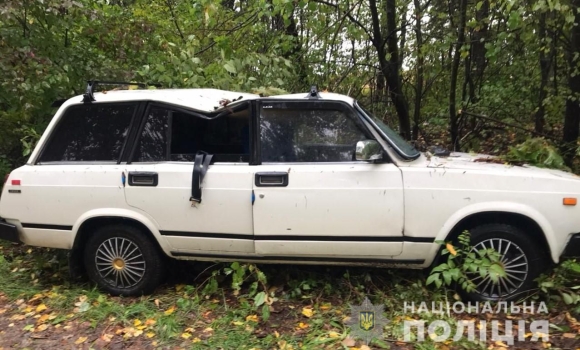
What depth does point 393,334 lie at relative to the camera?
11.0 feet

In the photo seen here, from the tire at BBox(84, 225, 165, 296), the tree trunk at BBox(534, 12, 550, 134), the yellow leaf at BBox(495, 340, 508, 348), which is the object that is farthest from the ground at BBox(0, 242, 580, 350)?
the tree trunk at BBox(534, 12, 550, 134)

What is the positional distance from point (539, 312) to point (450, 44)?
5.24 m

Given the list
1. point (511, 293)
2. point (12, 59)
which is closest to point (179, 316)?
point (511, 293)

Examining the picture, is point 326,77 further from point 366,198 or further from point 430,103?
point 366,198

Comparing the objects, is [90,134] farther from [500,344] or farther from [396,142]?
[500,344]

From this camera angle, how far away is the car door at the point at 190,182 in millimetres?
3760

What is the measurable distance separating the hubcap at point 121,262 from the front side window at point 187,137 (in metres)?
0.81

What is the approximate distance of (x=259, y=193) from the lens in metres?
3.68

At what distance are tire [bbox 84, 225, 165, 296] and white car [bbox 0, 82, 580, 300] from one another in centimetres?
1

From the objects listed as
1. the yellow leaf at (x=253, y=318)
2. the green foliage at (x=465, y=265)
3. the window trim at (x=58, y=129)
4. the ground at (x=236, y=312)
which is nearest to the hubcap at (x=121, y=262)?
the ground at (x=236, y=312)

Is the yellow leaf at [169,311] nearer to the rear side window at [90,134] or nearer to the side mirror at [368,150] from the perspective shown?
the rear side window at [90,134]

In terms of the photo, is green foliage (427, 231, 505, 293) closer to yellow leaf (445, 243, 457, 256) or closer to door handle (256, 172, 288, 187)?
yellow leaf (445, 243, 457, 256)

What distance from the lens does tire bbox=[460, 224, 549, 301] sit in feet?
11.5

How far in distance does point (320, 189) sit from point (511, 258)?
1603 mm
